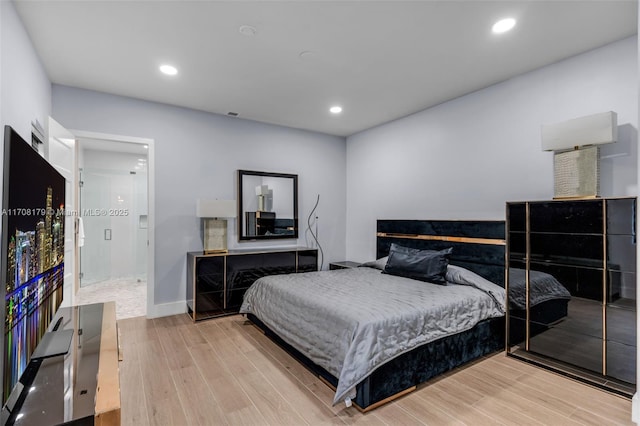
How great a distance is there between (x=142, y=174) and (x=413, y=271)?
216 inches

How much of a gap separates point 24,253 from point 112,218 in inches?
221

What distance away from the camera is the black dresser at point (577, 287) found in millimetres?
2318

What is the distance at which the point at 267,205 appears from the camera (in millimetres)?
4738

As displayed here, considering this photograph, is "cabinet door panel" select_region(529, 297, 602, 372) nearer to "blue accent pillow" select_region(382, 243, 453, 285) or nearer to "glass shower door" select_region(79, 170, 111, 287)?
"blue accent pillow" select_region(382, 243, 453, 285)

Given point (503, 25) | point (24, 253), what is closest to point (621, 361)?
point (503, 25)

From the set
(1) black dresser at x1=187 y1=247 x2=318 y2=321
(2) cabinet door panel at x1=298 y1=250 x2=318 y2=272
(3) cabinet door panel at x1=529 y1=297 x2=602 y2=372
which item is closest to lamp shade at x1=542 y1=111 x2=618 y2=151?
(3) cabinet door panel at x1=529 y1=297 x2=602 y2=372

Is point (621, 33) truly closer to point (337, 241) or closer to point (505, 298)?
point (505, 298)

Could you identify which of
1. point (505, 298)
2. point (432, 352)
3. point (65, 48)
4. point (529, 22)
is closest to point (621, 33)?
point (529, 22)

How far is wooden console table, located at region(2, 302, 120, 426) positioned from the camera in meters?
1.11

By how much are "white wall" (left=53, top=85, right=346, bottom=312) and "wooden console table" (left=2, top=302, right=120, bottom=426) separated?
2.22 m

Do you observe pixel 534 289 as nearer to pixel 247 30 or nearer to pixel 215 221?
pixel 247 30

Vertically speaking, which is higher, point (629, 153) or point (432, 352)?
point (629, 153)

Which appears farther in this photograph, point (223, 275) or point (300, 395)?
point (223, 275)

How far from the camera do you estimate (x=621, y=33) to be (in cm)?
251
